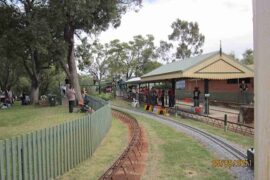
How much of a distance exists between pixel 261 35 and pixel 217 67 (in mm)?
24596

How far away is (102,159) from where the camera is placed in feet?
36.1

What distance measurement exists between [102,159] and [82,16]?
49.2ft

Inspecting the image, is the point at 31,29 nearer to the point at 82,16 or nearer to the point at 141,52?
the point at 82,16

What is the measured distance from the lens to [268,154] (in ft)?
5.99

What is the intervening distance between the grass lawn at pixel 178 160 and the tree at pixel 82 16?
10674 mm

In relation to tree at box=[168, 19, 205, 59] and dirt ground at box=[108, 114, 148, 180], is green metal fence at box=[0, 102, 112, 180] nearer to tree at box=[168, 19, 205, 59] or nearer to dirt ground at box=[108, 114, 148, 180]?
dirt ground at box=[108, 114, 148, 180]

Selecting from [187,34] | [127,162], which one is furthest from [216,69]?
[187,34]

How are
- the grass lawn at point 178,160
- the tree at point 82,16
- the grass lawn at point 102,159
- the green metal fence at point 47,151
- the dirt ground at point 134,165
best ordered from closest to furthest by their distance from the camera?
the green metal fence at point 47,151 → the dirt ground at point 134,165 → the grass lawn at point 178,160 → the grass lawn at point 102,159 → the tree at point 82,16

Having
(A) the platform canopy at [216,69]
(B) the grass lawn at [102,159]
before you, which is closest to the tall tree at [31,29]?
(A) the platform canopy at [216,69]

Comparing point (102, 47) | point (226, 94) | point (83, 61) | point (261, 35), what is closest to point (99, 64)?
point (102, 47)

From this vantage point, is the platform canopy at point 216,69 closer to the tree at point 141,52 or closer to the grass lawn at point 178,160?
the grass lawn at point 178,160

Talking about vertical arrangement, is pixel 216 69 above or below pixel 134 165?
above

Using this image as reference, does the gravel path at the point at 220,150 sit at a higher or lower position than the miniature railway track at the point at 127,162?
lower

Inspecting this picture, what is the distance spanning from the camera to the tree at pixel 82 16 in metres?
23.1
